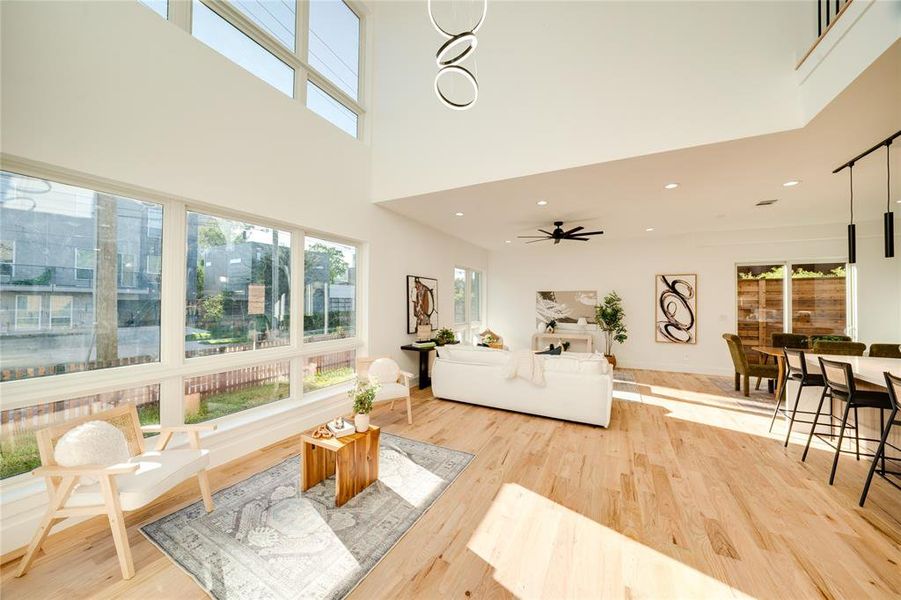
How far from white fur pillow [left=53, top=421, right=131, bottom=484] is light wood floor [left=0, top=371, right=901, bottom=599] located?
0.55m

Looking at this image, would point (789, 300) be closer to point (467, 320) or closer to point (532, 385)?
point (532, 385)

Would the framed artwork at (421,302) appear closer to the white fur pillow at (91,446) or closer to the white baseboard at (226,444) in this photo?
the white baseboard at (226,444)

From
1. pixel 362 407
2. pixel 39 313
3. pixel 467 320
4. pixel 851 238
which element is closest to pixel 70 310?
pixel 39 313

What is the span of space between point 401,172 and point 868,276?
26.0 ft

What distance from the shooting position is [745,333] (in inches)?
252

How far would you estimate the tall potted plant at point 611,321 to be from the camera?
22.9 ft

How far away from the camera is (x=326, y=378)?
415cm

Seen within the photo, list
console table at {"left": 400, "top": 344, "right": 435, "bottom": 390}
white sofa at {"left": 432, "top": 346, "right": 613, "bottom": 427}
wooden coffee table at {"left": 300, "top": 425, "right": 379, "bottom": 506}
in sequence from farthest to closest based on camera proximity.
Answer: console table at {"left": 400, "top": 344, "right": 435, "bottom": 390} < white sofa at {"left": 432, "top": 346, "right": 613, "bottom": 427} < wooden coffee table at {"left": 300, "top": 425, "right": 379, "bottom": 506}

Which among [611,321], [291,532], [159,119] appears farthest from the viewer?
[611,321]

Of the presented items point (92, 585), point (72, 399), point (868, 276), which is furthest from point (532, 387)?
point (868, 276)

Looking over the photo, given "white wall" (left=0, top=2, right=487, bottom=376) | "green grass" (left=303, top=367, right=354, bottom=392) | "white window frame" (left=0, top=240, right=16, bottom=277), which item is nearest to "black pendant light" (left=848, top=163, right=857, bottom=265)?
"white wall" (left=0, top=2, right=487, bottom=376)

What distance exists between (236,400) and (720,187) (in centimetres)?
593

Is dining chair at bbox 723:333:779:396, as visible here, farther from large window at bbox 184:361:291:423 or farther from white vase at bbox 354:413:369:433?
large window at bbox 184:361:291:423

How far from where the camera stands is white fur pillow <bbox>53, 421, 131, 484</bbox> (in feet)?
5.70
